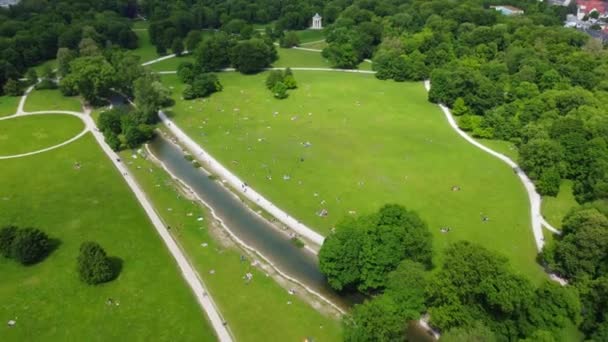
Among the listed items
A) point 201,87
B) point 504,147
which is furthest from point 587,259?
point 201,87

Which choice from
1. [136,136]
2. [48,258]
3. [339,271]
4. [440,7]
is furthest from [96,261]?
[440,7]

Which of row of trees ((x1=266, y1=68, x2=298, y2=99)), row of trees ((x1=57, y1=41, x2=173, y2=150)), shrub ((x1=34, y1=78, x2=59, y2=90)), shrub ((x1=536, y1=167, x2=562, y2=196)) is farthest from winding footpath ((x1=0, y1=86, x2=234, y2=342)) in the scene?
shrub ((x1=536, y1=167, x2=562, y2=196))

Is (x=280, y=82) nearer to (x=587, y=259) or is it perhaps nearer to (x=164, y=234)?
(x=164, y=234)

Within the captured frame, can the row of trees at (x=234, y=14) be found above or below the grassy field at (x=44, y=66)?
above

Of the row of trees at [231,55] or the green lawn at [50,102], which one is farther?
the row of trees at [231,55]

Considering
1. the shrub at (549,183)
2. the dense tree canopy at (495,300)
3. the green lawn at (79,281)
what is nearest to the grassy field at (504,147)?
the shrub at (549,183)

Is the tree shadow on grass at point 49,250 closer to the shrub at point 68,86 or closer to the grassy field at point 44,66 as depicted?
the shrub at point 68,86

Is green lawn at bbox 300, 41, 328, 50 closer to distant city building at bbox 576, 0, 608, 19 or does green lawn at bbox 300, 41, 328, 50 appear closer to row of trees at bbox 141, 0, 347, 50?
row of trees at bbox 141, 0, 347, 50
